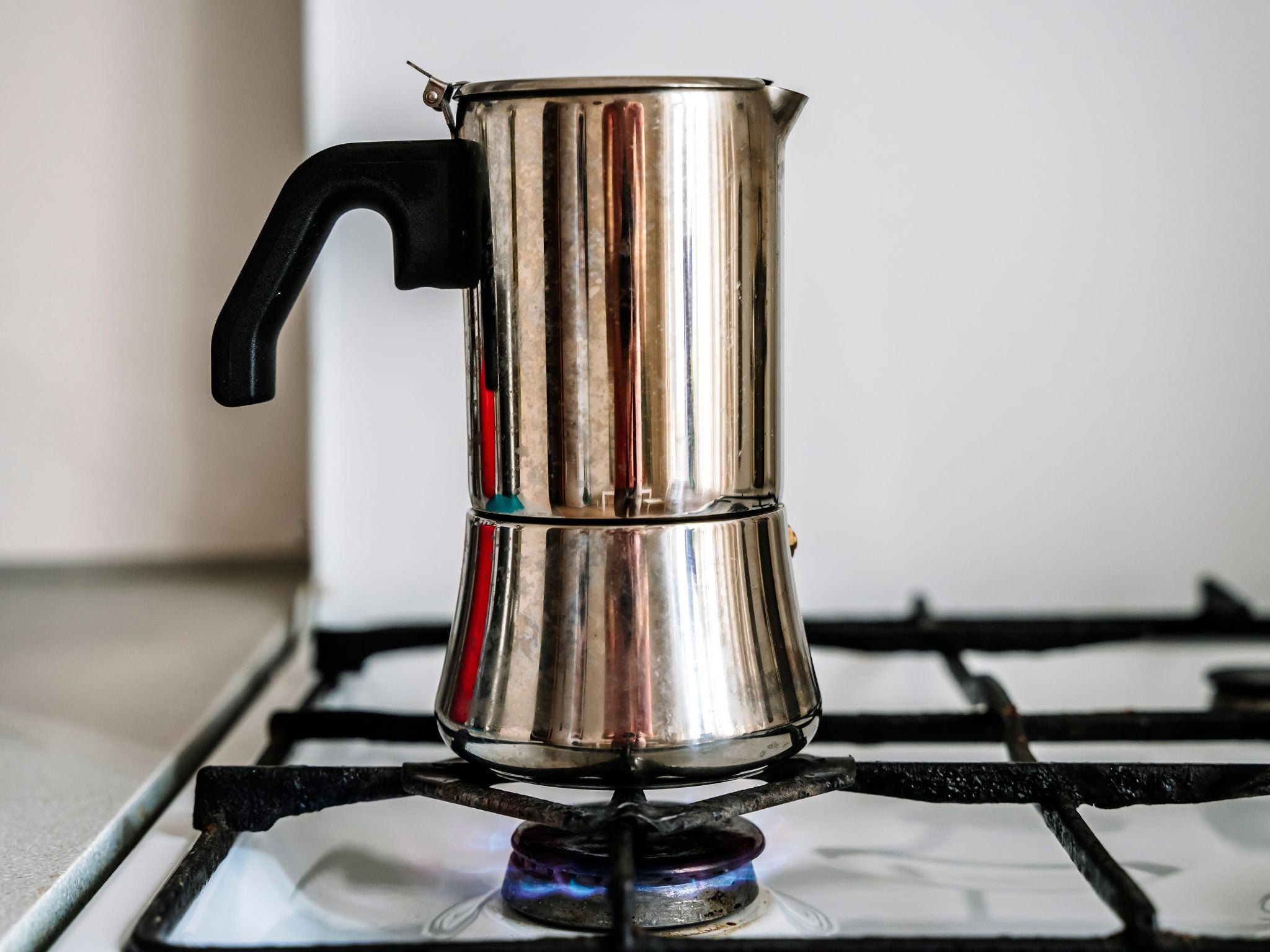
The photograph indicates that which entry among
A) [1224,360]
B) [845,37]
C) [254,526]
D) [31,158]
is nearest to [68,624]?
[254,526]

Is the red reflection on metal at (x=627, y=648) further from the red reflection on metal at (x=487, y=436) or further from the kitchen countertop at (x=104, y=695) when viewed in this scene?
the kitchen countertop at (x=104, y=695)

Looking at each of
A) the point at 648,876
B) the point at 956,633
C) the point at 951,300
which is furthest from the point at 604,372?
the point at 951,300

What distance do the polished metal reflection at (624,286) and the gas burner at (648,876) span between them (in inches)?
4.6

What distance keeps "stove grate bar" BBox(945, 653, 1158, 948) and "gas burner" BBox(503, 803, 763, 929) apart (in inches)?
4.2

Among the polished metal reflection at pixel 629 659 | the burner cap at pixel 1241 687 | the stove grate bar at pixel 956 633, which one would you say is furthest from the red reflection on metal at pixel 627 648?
the burner cap at pixel 1241 687

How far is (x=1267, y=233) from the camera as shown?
0.77 m

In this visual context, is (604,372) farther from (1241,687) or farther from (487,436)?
(1241,687)

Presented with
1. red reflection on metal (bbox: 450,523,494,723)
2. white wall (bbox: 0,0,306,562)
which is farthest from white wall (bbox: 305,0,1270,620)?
red reflection on metal (bbox: 450,523,494,723)

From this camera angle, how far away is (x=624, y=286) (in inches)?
15.3

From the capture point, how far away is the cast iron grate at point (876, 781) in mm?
345

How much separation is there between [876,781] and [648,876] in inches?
3.8

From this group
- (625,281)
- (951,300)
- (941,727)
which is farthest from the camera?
(951,300)

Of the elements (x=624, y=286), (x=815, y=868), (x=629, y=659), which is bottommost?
(x=815, y=868)

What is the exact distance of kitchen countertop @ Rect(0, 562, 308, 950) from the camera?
432mm
